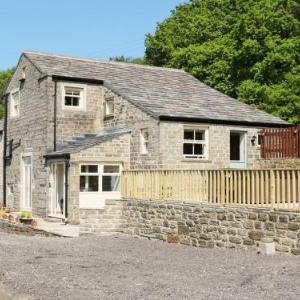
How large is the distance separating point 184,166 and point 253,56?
1463cm

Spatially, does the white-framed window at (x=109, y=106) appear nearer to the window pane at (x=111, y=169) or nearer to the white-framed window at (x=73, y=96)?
the white-framed window at (x=73, y=96)

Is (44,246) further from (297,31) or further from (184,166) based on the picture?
(297,31)

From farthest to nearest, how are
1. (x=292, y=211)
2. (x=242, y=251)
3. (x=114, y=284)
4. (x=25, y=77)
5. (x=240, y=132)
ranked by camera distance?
(x=25, y=77) → (x=240, y=132) → (x=242, y=251) → (x=292, y=211) → (x=114, y=284)

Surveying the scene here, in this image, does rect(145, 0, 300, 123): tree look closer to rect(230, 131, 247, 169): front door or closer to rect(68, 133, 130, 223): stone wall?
rect(230, 131, 247, 169): front door

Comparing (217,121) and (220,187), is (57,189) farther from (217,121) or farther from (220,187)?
(220,187)

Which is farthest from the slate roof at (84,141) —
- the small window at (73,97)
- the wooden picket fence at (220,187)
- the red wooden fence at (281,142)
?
the red wooden fence at (281,142)

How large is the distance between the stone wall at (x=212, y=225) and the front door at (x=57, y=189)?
20.9 feet

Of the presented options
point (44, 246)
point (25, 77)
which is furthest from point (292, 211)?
point (25, 77)

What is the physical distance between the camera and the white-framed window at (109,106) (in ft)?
83.3

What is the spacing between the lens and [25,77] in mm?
27859

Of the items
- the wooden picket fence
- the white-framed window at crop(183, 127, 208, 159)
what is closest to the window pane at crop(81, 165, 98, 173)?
A: the wooden picket fence

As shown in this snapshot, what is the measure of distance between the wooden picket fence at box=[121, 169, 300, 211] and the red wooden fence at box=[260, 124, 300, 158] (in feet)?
26.5

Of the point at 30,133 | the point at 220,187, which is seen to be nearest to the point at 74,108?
the point at 30,133

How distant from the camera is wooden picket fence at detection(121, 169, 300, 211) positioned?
13.1 metres
